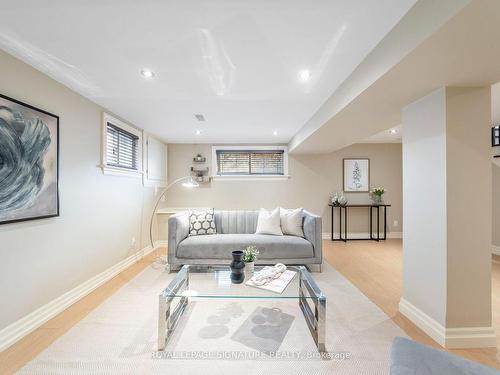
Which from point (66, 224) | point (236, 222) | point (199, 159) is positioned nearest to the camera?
point (66, 224)

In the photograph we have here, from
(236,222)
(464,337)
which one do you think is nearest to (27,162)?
(236,222)

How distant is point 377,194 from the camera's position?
5.20 m

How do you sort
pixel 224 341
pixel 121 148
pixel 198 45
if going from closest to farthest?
pixel 198 45, pixel 224 341, pixel 121 148

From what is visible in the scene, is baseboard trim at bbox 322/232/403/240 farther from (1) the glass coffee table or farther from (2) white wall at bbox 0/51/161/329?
(2) white wall at bbox 0/51/161/329

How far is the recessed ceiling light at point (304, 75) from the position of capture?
2.02m

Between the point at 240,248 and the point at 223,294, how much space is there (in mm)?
1365

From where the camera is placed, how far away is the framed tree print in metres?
5.41

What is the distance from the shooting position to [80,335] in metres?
1.89

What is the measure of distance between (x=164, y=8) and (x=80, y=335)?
8.19ft

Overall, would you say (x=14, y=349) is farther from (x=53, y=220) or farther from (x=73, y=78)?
(x=73, y=78)

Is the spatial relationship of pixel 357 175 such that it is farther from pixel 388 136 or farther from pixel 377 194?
pixel 388 136

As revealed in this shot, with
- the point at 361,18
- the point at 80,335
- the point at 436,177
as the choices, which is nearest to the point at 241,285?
the point at 80,335

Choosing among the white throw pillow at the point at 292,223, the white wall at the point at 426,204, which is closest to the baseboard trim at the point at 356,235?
the white throw pillow at the point at 292,223

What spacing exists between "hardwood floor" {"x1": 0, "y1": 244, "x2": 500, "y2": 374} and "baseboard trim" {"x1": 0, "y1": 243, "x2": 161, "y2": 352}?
0.16 feet
